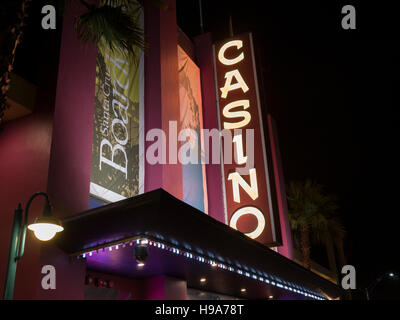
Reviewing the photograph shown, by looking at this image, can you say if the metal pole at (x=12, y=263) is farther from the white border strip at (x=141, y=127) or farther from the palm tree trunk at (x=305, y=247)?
the palm tree trunk at (x=305, y=247)

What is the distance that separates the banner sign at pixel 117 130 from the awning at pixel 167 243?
1887mm

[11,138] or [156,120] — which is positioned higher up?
[156,120]

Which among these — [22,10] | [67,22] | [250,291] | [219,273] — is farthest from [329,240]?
[22,10]

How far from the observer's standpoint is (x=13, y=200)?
7523 millimetres

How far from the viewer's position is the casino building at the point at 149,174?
6855mm

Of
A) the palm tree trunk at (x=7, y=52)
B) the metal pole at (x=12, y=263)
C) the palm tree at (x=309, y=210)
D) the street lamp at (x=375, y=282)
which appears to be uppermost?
the palm tree at (x=309, y=210)

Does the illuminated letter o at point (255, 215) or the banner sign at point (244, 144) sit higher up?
the banner sign at point (244, 144)

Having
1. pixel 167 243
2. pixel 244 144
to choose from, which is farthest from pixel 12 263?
pixel 244 144

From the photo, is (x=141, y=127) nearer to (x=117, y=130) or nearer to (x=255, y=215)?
(x=117, y=130)

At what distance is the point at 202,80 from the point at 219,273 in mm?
7555

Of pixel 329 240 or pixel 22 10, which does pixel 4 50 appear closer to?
pixel 22 10

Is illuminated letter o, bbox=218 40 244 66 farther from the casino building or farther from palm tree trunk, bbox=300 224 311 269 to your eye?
palm tree trunk, bbox=300 224 311 269

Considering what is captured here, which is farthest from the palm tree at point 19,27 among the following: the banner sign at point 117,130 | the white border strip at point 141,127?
the white border strip at point 141,127
